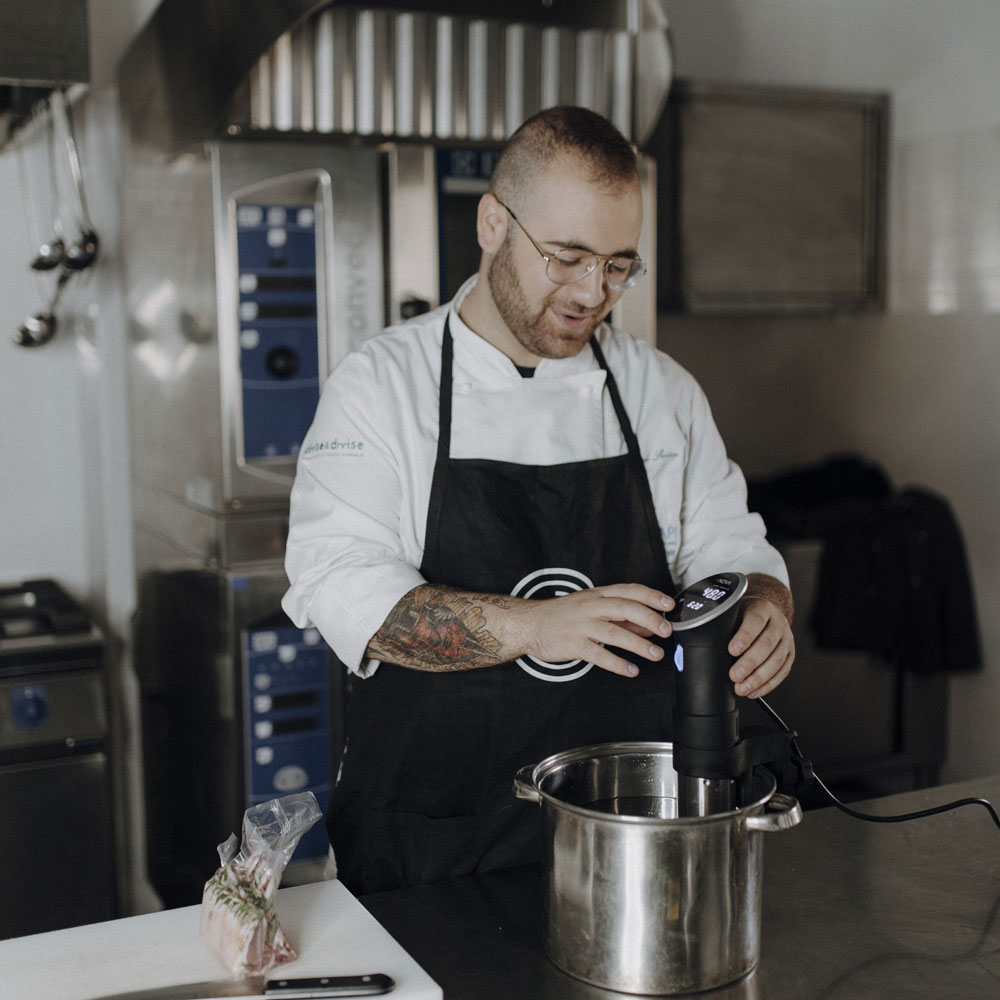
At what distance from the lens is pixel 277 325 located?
2266mm

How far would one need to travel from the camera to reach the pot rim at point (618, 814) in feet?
3.20

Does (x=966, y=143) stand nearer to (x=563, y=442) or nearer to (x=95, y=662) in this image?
(x=563, y=442)

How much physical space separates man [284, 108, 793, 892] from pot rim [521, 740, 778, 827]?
0.17 m

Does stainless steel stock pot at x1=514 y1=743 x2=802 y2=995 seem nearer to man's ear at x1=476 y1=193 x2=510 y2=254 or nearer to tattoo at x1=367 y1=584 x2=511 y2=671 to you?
tattoo at x1=367 y1=584 x2=511 y2=671

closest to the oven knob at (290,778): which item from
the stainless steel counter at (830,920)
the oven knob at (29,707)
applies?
the oven knob at (29,707)

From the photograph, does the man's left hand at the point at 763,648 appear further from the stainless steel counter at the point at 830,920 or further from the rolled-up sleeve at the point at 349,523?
the rolled-up sleeve at the point at 349,523

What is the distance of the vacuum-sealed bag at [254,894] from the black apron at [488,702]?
1.17 feet

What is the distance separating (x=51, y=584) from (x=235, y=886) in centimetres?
192

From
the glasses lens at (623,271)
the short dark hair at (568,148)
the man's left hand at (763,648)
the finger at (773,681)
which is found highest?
the short dark hair at (568,148)

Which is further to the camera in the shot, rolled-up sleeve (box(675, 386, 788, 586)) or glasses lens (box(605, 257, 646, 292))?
rolled-up sleeve (box(675, 386, 788, 586))

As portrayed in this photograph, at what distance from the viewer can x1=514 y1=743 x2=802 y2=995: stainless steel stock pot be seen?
988mm

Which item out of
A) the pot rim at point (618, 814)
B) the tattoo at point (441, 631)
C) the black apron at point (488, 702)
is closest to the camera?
the pot rim at point (618, 814)

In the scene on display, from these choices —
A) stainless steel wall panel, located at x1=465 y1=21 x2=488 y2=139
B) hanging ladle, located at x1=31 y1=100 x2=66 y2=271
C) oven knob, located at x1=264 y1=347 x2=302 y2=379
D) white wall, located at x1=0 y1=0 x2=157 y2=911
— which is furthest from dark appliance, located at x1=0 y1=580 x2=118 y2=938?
stainless steel wall panel, located at x1=465 y1=21 x2=488 y2=139

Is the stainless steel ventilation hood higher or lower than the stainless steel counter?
higher
